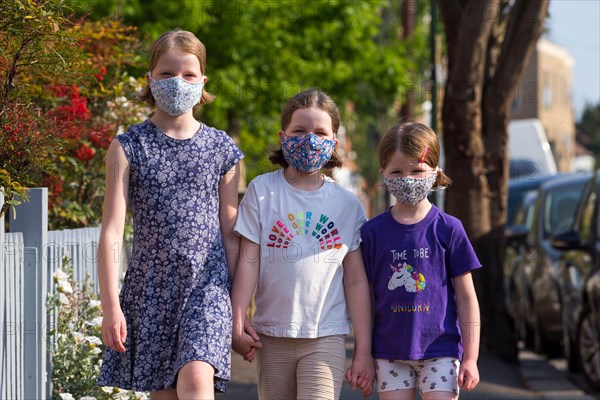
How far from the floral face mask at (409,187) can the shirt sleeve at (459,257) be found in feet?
0.66

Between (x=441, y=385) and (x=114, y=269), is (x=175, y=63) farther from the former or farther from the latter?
(x=441, y=385)

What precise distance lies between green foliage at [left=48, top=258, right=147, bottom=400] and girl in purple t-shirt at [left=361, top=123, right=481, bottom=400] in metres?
1.86

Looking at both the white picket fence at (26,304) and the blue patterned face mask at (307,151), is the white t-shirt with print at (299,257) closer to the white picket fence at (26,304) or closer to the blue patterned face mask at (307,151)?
the blue patterned face mask at (307,151)

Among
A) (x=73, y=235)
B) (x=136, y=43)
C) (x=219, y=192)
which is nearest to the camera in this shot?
(x=219, y=192)

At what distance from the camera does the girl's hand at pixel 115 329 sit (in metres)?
4.41

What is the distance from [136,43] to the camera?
27.3 feet

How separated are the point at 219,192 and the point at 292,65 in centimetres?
1940

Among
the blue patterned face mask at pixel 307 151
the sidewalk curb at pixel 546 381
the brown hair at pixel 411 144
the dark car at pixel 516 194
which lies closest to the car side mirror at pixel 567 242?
the sidewalk curb at pixel 546 381

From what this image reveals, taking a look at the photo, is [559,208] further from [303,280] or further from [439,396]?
[303,280]

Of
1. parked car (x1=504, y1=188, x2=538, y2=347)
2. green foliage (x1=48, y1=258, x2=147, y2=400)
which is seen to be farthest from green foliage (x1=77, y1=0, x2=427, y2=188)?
green foliage (x1=48, y1=258, x2=147, y2=400)

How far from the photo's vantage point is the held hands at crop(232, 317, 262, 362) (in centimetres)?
465

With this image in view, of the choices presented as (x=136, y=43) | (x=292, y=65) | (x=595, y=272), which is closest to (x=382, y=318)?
(x=136, y=43)

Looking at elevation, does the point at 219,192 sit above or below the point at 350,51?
below

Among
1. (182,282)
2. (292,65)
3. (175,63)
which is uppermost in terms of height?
(292,65)
